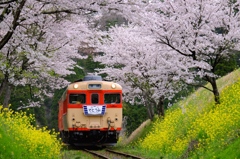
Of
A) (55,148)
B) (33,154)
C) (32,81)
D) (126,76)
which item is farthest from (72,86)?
(33,154)

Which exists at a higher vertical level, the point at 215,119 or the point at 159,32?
the point at 159,32

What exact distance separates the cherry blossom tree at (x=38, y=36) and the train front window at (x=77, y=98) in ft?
4.64

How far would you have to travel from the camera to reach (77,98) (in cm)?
1616

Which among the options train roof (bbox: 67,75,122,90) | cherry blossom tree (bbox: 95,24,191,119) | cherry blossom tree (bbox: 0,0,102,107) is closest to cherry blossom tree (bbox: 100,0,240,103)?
cherry blossom tree (bbox: 0,0,102,107)

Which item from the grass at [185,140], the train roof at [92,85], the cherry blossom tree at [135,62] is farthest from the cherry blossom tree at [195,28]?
the train roof at [92,85]

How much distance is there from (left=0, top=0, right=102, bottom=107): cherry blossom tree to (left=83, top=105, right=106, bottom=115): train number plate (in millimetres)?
2093

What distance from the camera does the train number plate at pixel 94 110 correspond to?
629 inches

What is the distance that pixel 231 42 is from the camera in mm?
12406

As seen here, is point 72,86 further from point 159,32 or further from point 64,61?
point 159,32

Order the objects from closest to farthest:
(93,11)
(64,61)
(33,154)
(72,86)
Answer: (93,11), (33,154), (72,86), (64,61)

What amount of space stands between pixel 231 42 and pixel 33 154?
6.39m

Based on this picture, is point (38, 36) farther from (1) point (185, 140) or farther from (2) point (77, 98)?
(1) point (185, 140)

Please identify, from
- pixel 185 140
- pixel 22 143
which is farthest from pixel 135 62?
pixel 22 143

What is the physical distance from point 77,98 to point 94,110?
0.77m
